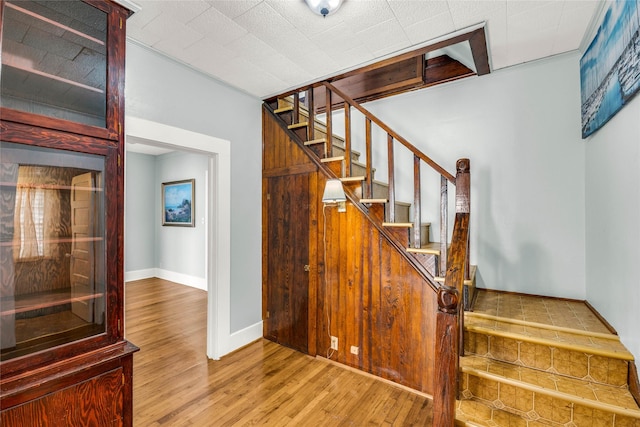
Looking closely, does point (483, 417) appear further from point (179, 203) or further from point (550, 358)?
point (179, 203)

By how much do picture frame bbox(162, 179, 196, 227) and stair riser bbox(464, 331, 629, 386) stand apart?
538 centimetres

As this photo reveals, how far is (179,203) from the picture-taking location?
606 centimetres

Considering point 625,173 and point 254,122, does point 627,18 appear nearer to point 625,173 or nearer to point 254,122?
point 625,173

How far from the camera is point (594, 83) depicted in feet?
7.27

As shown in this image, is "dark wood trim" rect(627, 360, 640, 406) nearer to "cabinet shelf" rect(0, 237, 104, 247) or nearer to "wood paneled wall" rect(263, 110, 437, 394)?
"wood paneled wall" rect(263, 110, 437, 394)

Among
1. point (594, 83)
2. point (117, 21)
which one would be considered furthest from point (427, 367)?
point (117, 21)

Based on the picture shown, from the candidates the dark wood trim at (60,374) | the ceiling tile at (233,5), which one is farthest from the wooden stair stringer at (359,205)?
the dark wood trim at (60,374)

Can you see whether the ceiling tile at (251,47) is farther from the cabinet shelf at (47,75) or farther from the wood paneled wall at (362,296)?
the cabinet shelf at (47,75)

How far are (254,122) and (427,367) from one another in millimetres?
3053

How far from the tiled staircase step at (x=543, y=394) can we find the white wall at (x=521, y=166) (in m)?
1.18

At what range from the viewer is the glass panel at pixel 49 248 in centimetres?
139

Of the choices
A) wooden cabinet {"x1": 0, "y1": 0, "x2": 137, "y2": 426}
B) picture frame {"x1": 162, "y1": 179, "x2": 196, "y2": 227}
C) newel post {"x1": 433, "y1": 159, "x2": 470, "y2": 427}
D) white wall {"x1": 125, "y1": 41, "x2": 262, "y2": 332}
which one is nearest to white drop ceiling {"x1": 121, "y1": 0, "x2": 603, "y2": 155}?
white wall {"x1": 125, "y1": 41, "x2": 262, "y2": 332}

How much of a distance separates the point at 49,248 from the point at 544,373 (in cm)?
316

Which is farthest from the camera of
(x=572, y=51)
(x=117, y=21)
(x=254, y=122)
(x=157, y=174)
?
(x=157, y=174)
